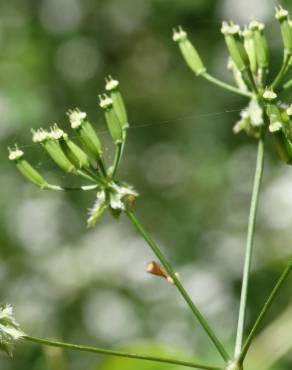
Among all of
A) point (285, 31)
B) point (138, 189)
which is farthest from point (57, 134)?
point (138, 189)

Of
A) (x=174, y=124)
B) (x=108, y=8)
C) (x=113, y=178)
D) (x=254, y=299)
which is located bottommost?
(x=113, y=178)

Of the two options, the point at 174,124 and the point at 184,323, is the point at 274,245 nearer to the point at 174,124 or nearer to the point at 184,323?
the point at 184,323

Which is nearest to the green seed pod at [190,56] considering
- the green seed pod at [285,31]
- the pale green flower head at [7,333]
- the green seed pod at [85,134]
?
the green seed pod at [285,31]

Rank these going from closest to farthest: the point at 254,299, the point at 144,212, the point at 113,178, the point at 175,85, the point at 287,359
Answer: the point at 113,178
the point at 287,359
the point at 254,299
the point at 144,212
the point at 175,85

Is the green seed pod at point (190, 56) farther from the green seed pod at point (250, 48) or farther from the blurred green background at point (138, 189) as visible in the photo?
the blurred green background at point (138, 189)

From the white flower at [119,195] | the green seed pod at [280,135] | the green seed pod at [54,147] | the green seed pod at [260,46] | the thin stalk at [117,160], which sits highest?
the green seed pod at [260,46]

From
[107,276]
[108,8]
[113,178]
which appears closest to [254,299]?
[107,276]

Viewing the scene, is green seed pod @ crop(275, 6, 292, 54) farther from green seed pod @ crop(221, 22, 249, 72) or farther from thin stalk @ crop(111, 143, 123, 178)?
thin stalk @ crop(111, 143, 123, 178)
